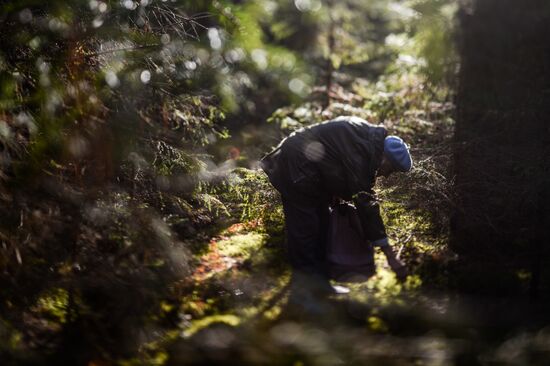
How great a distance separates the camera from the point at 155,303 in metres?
4.51

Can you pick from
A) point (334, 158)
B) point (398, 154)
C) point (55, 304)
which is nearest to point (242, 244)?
point (334, 158)

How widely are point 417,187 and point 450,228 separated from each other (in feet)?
2.31

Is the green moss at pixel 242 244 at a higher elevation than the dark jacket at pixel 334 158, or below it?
below

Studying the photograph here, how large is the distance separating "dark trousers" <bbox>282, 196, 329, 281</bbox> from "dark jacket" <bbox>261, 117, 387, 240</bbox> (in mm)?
114

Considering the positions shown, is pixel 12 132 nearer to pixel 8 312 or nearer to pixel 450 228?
pixel 8 312

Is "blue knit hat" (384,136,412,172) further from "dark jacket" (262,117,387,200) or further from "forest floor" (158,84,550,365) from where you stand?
"forest floor" (158,84,550,365)

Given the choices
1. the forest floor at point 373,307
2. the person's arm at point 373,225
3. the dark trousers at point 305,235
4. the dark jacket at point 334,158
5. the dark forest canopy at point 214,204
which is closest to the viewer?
the dark forest canopy at point 214,204

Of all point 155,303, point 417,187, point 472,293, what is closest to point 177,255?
point 155,303

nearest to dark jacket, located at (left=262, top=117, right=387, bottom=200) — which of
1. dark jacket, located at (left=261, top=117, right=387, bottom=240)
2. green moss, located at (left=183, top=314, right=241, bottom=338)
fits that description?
dark jacket, located at (left=261, top=117, right=387, bottom=240)

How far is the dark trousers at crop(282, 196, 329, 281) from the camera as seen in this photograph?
5496 millimetres

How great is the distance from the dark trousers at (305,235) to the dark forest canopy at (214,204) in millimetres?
311

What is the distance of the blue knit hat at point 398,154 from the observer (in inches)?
198

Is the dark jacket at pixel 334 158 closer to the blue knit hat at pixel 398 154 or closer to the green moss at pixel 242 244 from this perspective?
the blue knit hat at pixel 398 154

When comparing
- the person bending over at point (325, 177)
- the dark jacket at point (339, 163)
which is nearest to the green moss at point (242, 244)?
the person bending over at point (325, 177)
